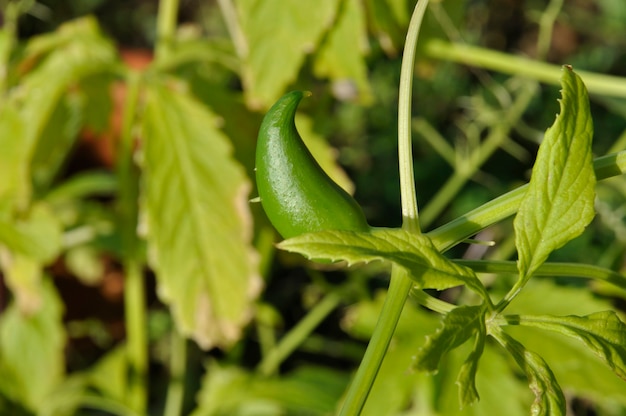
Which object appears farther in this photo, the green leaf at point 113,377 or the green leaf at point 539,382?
the green leaf at point 113,377

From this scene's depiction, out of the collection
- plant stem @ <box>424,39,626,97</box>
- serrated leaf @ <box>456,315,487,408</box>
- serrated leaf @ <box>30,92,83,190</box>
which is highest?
serrated leaf @ <box>456,315,487,408</box>

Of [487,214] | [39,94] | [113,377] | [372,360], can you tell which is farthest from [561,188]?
[113,377]

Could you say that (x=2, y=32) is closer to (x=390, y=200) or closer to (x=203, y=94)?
(x=203, y=94)

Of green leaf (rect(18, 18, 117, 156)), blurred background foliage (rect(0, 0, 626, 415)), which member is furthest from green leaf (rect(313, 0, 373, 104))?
green leaf (rect(18, 18, 117, 156))

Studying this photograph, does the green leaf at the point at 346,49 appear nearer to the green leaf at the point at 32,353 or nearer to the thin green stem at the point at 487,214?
the thin green stem at the point at 487,214

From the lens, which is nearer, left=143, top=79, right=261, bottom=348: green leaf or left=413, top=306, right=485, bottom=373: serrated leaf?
left=413, top=306, right=485, bottom=373: serrated leaf

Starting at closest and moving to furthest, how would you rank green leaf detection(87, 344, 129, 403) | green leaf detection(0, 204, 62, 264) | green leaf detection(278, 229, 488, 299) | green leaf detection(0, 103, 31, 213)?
1. green leaf detection(278, 229, 488, 299)
2. green leaf detection(0, 103, 31, 213)
3. green leaf detection(0, 204, 62, 264)
4. green leaf detection(87, 344, 129, 403)

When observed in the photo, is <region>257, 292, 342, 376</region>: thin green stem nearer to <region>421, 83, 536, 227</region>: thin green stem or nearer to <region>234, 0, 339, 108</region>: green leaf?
<region>421, 83, 536, 227</region>: thin green stem

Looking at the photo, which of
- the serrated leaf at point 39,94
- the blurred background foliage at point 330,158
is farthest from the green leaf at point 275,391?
the serrated leaf at point 39,94
